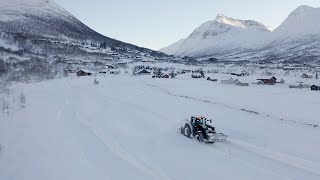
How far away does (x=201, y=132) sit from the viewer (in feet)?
79.2

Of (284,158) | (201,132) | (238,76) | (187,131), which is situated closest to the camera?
(284,158)

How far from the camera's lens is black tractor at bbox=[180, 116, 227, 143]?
76.2 feet

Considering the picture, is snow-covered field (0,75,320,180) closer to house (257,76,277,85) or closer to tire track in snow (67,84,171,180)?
tire track in snow (67,84,171,180)

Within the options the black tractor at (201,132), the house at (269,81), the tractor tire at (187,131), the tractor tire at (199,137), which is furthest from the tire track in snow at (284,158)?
the house at (269,81)

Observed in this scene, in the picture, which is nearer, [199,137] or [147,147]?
[147,147]

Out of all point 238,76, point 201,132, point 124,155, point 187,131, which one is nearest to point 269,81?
point 238,76

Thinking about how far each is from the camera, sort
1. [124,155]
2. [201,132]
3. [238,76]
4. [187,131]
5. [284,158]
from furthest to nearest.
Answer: [238,76]
[187,131]
[201,132]
[124,155]
[284,158]

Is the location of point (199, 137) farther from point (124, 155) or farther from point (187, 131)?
point (124, 155)

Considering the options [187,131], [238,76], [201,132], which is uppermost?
[201,132]

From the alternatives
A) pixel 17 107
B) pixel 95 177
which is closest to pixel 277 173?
pixel 95 177

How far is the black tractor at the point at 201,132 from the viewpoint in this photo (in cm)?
2321

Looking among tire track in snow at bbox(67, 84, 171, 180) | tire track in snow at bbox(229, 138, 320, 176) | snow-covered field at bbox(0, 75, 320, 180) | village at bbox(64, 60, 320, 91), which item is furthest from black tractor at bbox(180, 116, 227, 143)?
village at bbox(64, 60, 320, 91)

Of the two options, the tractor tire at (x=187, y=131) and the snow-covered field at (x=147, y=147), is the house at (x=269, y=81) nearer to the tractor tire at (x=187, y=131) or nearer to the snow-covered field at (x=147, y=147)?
the snow-covered field at (x=147, y=147)

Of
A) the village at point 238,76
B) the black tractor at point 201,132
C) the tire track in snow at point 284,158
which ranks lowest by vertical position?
the village at point 238,76
